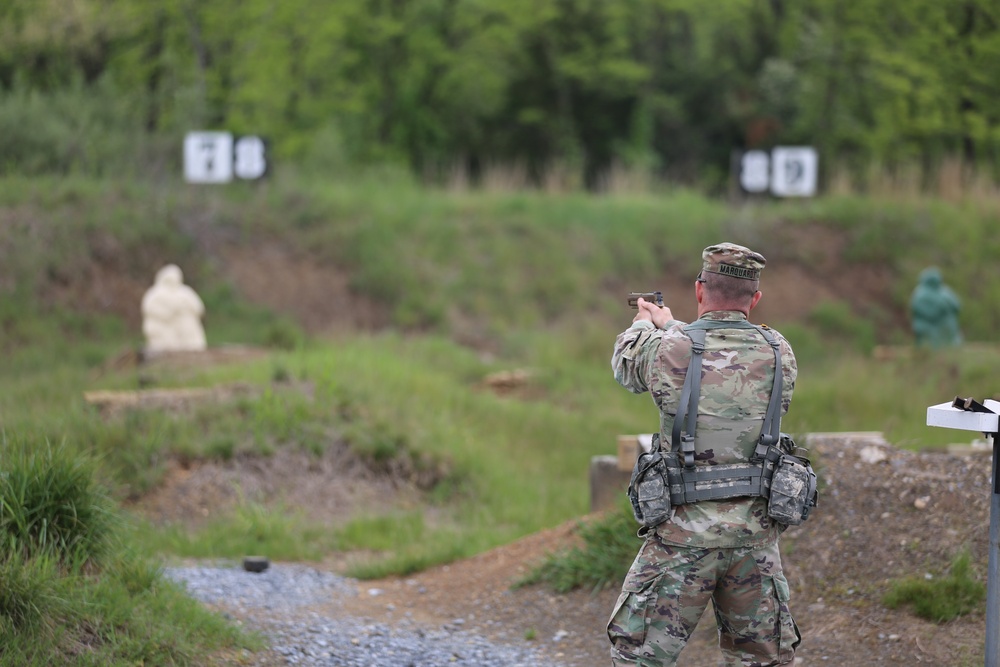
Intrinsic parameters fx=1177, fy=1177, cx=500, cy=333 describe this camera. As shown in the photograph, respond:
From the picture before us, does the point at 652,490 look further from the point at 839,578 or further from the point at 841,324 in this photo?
the point at 841,324

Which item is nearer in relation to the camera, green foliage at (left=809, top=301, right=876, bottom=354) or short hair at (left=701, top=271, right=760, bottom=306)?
short hair at (left=701, top=271, right=760, bottom=306)

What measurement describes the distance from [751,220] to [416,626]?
48.1 ft

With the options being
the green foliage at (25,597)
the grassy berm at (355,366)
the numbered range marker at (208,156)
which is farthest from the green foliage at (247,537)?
the numbered range marker at (208,156)

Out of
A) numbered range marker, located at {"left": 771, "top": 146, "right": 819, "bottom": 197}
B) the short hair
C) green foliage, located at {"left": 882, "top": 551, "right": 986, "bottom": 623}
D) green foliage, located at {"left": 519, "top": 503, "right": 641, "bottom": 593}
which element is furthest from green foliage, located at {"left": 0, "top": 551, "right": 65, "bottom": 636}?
numbered range marker, located at {"left": 771, "top": 146, "right": 819, "bottom": 197}

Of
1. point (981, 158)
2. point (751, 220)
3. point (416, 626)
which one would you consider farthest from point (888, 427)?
point (981, 158)

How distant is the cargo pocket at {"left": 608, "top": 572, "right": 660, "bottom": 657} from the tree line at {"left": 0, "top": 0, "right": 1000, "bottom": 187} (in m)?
17.9

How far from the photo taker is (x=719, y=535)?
13.6 ft

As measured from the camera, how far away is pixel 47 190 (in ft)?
53.3

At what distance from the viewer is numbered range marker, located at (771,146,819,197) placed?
62.7 ft

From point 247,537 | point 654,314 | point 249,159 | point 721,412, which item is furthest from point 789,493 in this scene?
point 249,159

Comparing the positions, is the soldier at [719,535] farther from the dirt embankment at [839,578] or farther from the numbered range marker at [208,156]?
the numbered range marker at [208,156]

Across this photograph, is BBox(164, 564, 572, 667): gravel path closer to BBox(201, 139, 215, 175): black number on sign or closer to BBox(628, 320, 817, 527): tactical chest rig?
BBox(628, 320, 817, 527): tactical chest rig

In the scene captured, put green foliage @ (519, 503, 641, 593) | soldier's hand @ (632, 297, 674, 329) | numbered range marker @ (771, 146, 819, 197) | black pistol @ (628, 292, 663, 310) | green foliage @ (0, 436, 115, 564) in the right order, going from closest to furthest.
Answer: soldier's hand @ (632, 297, 674, 329) → black pistol @ (628, 292, 663, 310) → green foliage @ (0, 436, 115, 564) → green foliage @ (519, 503, 641, 593) → numbered range marker @ (771, 146, 819, 197)

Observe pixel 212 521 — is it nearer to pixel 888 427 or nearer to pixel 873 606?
pixel 873 606
